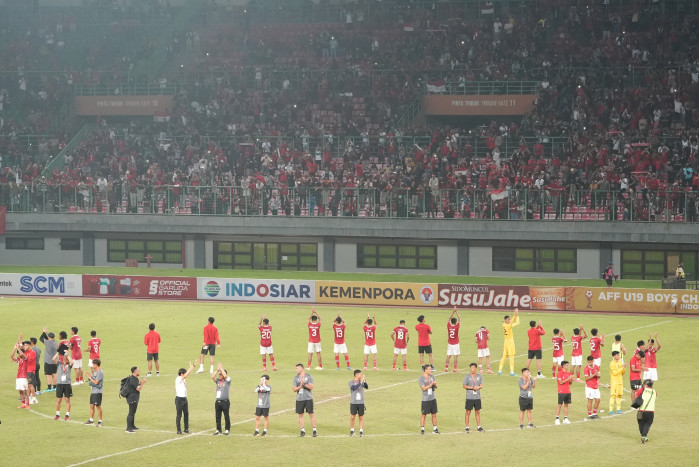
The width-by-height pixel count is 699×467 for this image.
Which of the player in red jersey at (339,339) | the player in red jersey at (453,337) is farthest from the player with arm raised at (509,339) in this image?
the player in red jersey at (339,339)

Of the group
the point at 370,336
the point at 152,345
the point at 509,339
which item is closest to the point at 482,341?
the point at 509,339

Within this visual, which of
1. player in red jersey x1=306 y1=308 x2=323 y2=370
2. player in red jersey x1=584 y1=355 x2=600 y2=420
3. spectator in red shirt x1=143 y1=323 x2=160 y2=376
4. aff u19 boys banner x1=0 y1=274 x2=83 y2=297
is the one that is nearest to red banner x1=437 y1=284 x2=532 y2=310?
player in red jersey x1=306 y1=308 x2=323 y2=370

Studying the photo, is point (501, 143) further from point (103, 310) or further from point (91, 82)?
point (91, 82)

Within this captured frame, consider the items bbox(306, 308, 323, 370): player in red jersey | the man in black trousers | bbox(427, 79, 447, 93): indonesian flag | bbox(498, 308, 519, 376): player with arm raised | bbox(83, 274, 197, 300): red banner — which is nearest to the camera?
the man in black trousers

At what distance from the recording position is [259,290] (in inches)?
2130

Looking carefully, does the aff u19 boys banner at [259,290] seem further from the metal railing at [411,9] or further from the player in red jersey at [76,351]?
the metal railing at [411,9]

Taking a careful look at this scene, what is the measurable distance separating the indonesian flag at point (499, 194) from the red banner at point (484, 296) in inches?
251

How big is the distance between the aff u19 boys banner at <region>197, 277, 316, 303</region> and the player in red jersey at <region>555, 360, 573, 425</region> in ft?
82.6

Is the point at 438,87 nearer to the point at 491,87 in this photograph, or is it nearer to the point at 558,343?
the point at 491,87

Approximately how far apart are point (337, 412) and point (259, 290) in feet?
77.3

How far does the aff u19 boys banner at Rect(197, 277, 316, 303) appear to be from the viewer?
53.6 meters

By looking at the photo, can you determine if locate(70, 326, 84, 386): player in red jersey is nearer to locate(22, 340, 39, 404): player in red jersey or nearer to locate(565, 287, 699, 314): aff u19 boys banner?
locate(22, 340, 39, 404): player in red jersey

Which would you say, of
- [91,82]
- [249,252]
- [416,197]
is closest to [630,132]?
[416,197]

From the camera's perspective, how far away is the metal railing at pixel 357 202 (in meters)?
54.1
